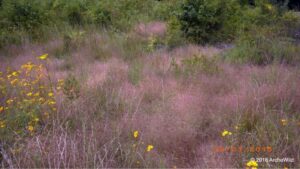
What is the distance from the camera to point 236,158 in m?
3.20

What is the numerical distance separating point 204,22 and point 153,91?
3698 millimetres

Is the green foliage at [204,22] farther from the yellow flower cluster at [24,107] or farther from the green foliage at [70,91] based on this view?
the green foliage at [70,91]

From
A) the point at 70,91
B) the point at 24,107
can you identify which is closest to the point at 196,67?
the point at 70,91

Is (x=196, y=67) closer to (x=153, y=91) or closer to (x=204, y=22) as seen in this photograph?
(x=153, y=91)

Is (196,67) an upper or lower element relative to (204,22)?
lower

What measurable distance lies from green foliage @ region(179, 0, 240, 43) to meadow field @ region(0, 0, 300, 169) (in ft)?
0.09

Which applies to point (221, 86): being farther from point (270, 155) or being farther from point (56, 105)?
point (56, 105)

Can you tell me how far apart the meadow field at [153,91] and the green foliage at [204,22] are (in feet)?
0.09

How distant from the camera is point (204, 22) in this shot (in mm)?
8008

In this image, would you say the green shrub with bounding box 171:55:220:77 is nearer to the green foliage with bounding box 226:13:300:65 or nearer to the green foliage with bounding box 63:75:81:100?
the green foliage with bounding box 226:13:300:65

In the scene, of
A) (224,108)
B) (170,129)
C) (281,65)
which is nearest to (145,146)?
(170,129)

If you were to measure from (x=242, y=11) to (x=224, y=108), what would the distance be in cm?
562

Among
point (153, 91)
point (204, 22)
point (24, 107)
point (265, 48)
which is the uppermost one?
point (204, 22)

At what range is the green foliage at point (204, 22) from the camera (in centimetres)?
793
